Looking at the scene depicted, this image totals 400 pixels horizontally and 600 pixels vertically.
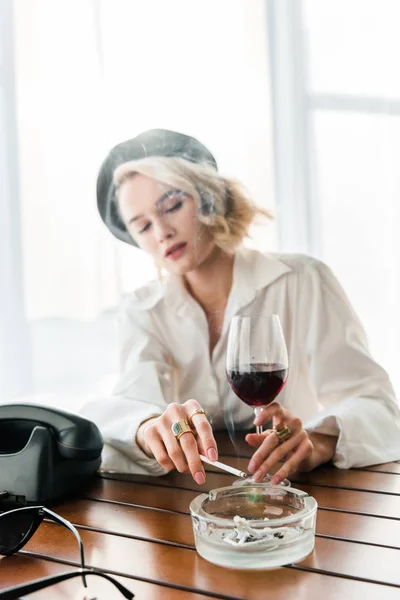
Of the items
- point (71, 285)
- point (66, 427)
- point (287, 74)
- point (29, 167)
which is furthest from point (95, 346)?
point (287, 74)

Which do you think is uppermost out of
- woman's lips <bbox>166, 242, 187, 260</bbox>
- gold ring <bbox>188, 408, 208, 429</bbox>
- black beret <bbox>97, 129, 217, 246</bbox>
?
black beret <bbox>97, 129, 217, 246</bbox>

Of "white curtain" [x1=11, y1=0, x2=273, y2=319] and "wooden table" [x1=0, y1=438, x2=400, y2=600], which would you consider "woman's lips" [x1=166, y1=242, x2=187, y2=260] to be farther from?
"wooden table" [x1=0, y1=438, x2=400, y2=600]

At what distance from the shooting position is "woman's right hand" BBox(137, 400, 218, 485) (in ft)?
3.95

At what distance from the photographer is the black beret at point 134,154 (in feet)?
6.69

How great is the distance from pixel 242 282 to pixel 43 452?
0.90m

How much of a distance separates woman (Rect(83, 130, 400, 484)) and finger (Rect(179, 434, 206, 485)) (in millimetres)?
538

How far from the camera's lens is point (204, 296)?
6.64 ft

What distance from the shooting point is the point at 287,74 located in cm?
231

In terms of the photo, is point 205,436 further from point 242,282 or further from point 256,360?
point 242,282

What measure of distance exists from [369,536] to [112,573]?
1.22 feet

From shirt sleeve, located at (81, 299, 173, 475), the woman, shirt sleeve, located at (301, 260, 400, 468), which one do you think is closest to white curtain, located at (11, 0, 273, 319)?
the woman

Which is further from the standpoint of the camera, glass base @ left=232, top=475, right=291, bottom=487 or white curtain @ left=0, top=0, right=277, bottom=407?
Answer: white curtain @ left=0, top=0, right=277, bottom=407

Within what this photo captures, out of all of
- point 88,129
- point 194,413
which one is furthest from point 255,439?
point 88,129

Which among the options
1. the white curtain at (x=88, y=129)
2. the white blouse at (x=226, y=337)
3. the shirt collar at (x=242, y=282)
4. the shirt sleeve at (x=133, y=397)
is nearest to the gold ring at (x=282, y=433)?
the shirt sleeve at (x=133, y=397)
